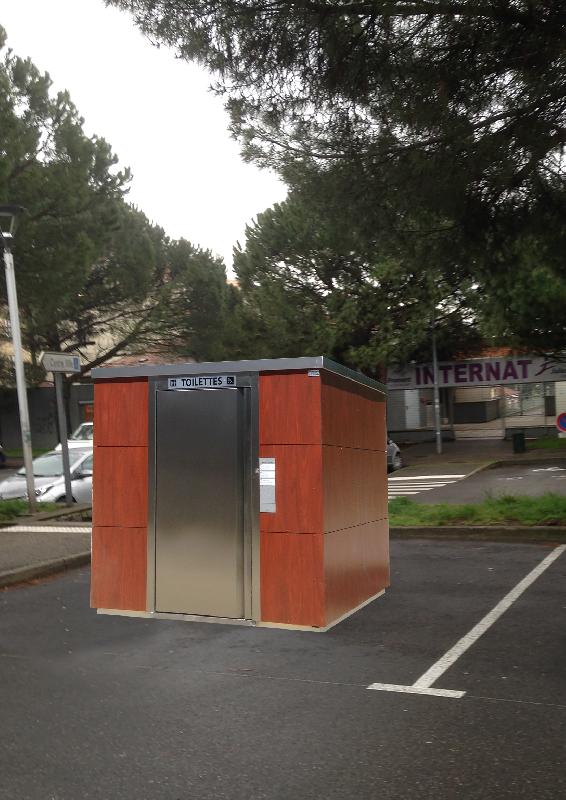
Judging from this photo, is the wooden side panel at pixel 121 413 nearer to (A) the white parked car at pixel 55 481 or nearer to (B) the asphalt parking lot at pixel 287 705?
(B) the asphalt parking lot at pixel 287 705

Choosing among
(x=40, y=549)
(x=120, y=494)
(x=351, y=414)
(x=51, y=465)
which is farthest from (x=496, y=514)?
(x=51, y=465)

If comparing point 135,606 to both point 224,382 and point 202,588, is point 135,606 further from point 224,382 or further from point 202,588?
point 224,382

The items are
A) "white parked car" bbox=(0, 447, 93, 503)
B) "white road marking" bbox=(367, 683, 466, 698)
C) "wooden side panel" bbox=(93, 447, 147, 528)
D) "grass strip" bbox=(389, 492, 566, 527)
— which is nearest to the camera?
"white road marking" bbox=(367, 683, 466, 698)

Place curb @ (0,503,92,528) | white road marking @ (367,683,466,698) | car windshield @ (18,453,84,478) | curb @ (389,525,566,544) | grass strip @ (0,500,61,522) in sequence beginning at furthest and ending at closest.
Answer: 1. car windshield @ (18,453,84,478)
2. grass strip @ (0,500,61,522)
3. curb @ (0,503,92,528)
4. curb @ (389,525,566,544)
5. white road marking @ (367,683,466,698)

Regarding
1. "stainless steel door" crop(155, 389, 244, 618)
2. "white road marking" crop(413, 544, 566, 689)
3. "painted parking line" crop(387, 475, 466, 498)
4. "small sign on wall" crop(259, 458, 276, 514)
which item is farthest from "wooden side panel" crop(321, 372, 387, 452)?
"painted parking line" crop(387, 475, 466, 498)

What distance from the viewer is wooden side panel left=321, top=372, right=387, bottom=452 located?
667cm

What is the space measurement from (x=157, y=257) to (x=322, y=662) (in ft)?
109

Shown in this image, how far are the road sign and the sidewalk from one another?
7.38 ft

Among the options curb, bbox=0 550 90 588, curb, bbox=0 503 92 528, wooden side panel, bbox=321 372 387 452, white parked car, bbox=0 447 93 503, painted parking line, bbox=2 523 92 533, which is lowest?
curb, bbox=0 550 90 588

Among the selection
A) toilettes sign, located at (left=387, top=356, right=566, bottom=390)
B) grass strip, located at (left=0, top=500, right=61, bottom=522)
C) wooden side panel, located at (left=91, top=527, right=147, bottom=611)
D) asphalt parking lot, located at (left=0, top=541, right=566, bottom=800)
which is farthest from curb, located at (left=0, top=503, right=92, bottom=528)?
toilettes sign, located at (left=387, top=356, right=566, bottom=390)

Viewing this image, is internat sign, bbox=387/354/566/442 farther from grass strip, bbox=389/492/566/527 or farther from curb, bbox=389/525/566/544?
curb, bbox=389/525/566/544

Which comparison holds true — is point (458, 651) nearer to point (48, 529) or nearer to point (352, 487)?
Result: point (352, 487)

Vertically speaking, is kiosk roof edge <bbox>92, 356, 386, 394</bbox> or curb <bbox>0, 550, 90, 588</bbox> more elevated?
kiosk roof edge <bbox>92, 356, 386, 394</bbox>

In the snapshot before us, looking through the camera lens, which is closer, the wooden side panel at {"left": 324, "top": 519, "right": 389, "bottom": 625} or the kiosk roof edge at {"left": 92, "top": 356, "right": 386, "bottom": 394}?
the kiosk roof edge at {"left": 92, "top": 356, "right": 386, "bottom": 394}
